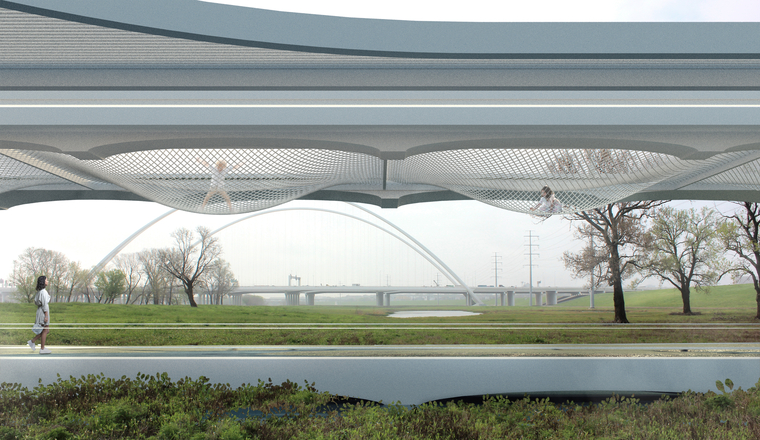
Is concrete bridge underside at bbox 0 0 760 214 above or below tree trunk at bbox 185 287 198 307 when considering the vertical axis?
above

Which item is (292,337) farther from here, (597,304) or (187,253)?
(597,304)

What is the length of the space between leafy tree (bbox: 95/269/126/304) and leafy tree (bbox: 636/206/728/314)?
49.2ft

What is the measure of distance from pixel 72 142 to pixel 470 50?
4523 mm

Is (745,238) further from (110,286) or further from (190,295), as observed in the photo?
(110,286)

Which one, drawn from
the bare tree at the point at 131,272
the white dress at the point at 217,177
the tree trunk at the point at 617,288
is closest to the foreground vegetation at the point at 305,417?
the white dress at the point at 217,177

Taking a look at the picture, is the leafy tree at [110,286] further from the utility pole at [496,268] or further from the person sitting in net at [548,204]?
the person sitting in net at [548,204]

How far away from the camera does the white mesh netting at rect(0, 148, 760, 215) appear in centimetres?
684

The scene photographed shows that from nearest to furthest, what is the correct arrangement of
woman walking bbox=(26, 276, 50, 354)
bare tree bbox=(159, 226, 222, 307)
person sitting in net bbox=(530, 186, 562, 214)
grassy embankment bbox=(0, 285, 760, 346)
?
person sitting in net bbox=(530, 186, 562, 214), woman walking bbox=(26, 276, 50, 354), grassy embankment bbox=(0, 285, 760, 346), bare tree bbox=(159, 226, 222, 307)

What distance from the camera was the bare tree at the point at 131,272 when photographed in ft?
46.4

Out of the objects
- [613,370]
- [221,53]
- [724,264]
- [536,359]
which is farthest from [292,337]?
[724,264]

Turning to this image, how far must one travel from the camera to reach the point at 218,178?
25.7 feet

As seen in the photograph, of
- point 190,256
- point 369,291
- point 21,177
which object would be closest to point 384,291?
point 369,291

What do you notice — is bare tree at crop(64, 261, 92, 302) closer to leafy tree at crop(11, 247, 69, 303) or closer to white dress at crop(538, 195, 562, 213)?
leafy tree at crop(11, 247, 69, 303)

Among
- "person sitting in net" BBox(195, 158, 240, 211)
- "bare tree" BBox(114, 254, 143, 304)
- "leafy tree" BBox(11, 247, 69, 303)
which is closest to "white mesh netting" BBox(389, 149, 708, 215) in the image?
"person sitting in net" BBox(195, 158, 240, 211)
